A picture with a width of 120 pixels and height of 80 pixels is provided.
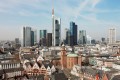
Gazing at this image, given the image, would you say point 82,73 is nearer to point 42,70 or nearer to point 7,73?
point 42,70

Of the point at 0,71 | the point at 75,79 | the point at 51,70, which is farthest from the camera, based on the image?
the point at 51,70

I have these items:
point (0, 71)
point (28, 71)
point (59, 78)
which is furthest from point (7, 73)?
point (59, 78)

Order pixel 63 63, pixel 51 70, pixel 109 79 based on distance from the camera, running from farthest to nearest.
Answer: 1. pixel 63 63
2. pixel 51 70
3. pixel 109 79

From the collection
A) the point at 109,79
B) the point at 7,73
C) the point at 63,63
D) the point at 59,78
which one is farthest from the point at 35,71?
the point at 109,79

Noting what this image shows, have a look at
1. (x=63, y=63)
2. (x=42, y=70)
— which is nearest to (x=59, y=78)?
(x=42, y=70)

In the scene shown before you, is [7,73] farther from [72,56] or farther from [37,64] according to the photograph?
[72,56]

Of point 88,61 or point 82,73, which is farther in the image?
point 88,61

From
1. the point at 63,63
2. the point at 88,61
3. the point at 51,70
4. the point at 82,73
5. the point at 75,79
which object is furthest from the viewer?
the point at 88,61

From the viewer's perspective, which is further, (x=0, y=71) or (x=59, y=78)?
(x=0, y=71)

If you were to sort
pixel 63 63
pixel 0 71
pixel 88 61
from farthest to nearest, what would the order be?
pixel 88 61, pixel 63 63, pixel 0 71
